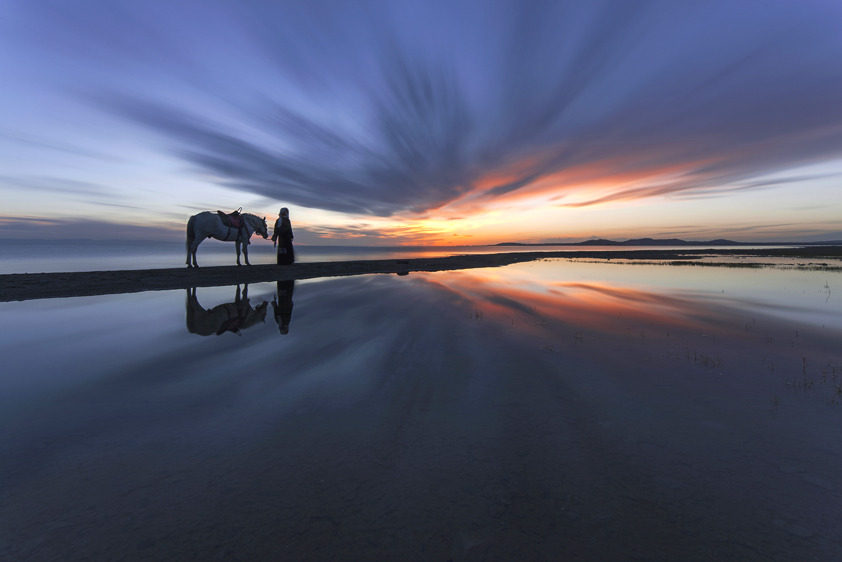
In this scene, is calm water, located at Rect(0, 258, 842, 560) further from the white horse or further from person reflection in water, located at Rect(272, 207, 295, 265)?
person reflection in water, located at Rect(272, 207, 295, 265)

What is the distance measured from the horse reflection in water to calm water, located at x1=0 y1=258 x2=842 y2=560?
81 centimetres

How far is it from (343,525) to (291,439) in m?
1.65

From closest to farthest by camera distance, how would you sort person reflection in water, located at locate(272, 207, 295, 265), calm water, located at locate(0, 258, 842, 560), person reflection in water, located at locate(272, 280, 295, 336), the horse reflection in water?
calm water, located at locate(0, 258, 842, 560), the horse reflection in water, person reflection in water, located at locate(272, 280, 295, 336), person reflection in water, located at locate(272, 207, 295, 265)

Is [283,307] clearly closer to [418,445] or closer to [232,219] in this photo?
[418,445]

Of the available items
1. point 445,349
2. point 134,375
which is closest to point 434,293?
point 445,349

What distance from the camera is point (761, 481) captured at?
3.41 meters

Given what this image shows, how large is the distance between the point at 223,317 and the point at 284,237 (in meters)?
17.7

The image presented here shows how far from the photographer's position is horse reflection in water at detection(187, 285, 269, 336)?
31.6ft

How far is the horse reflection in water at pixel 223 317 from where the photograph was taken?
9.62m

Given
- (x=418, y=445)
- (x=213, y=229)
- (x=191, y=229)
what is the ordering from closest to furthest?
(x=418, y=445) < (x=191, y=229) < (x=213, y=229)

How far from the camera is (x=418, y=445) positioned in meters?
4.09

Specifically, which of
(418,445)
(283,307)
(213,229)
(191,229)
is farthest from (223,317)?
(213,229)

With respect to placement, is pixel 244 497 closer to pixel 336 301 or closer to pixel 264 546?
pixel 264 546

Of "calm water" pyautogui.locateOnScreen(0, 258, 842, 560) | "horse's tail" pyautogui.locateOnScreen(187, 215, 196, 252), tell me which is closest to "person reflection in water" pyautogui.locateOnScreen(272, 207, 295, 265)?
"horse's tail" pyautogui.locateOnScreen(187, 215, 196, 252)
